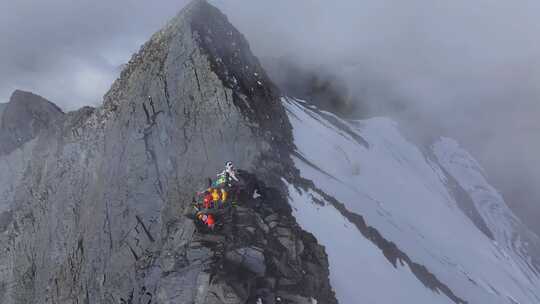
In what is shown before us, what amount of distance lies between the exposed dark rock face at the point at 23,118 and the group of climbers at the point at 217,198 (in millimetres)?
49509

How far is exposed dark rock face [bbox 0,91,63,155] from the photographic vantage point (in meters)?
69.6

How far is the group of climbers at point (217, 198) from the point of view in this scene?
2469 centimetres

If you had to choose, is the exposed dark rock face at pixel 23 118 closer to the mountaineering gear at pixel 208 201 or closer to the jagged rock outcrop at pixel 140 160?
the jagged rock outcrop at pixel 140 160

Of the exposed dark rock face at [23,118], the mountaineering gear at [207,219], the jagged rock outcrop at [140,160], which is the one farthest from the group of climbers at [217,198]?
the exposed dark rock face at [23,118]

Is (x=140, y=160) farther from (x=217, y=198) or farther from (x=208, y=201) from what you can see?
(x=217, y=198)

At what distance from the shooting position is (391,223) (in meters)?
53.7

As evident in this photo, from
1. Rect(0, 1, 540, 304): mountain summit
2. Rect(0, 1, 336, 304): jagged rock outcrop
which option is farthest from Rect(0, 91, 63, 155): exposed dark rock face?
Rect(0, 1, 336, 304): jagged rock outcrop

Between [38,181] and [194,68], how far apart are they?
26043mm

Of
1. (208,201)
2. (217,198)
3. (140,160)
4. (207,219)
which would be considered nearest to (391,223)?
(140,160)

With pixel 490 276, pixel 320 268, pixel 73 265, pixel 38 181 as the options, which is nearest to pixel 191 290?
pixel 320 268

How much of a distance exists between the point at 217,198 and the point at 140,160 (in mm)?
20471

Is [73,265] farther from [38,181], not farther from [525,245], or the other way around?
[525,245]

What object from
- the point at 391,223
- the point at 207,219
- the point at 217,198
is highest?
the point at 391,223

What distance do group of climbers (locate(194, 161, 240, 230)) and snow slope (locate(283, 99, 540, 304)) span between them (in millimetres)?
7896
